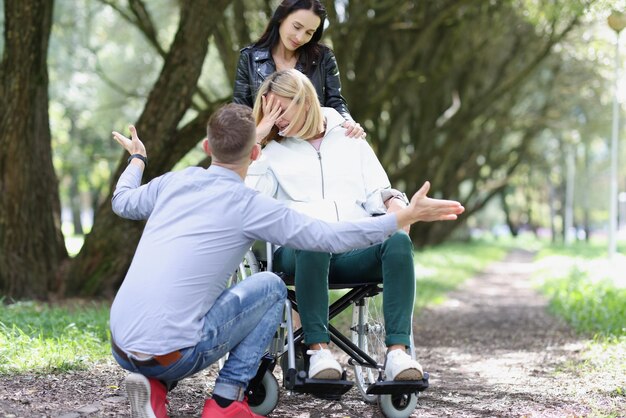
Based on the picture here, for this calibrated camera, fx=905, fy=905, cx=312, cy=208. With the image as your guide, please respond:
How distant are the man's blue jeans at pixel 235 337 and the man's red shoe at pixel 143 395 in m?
0.03

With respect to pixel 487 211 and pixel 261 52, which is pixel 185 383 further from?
pixel 487 211

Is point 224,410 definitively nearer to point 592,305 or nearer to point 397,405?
point 397,405

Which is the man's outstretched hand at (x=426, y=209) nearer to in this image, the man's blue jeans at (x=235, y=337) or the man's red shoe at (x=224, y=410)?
the man's blue jeans at (x=235, y=337)

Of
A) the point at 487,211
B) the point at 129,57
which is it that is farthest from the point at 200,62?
the point at 487,211

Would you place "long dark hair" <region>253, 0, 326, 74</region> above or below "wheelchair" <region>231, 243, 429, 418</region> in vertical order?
above

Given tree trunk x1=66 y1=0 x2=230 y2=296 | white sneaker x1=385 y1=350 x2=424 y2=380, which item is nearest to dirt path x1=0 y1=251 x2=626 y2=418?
white sneaker x1=385 y1=350 x2=424 y2=380

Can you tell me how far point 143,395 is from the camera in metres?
3.53

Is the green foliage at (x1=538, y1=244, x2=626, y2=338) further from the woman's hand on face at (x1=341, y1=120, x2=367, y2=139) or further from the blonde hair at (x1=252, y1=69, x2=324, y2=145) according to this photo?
the blonde hair at (x1=252, y1=69, x2=324, y2=145)

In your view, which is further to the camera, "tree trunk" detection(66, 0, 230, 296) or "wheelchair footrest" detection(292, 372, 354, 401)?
"tree trunk" detection(66, 0, 230, 296)

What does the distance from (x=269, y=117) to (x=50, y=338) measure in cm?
236

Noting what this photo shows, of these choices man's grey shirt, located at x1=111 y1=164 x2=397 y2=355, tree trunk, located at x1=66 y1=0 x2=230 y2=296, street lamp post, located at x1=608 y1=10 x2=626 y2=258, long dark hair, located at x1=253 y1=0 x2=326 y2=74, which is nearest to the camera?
man's grey shirt, located at x1=111 y1=164 x2=397 y2=355

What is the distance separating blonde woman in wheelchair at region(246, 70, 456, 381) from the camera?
3.99 m

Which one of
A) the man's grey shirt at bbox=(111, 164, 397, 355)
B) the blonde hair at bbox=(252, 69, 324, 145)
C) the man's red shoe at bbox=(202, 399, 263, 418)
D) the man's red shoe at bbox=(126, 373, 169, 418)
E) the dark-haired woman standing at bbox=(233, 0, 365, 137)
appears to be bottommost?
the man's red shoe at bbox=(202, 399, 263, 418)

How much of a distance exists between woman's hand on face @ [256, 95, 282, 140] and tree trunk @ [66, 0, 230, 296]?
13.8ft
